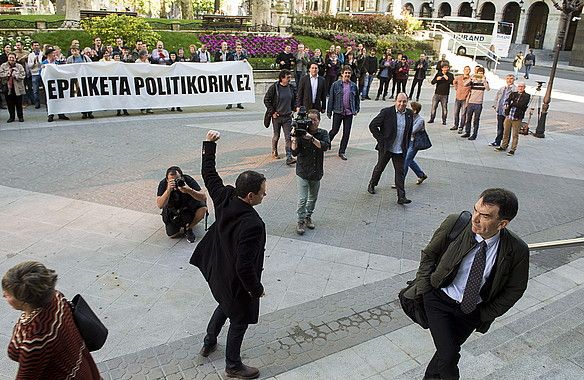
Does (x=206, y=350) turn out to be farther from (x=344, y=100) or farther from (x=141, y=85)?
(x=141, y=85)

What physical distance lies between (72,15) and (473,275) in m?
21.8

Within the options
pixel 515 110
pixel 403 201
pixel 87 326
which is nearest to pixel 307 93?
pixel 403 201

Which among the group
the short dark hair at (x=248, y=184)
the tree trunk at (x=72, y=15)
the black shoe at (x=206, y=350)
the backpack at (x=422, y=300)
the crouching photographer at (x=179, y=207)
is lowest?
the black shoe at (x=206, y=350)

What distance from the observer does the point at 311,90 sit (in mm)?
10695

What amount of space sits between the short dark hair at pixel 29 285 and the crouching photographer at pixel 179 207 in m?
3.53

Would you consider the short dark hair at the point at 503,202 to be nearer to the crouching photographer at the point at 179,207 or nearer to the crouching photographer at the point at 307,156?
the crouching photographer at the point at 307,156

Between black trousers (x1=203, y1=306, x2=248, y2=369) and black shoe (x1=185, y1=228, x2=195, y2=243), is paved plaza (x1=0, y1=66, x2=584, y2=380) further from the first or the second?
black trousers (x1=203, y1=306, x2=248, y2=369)

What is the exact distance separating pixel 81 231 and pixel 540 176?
8.83 metres

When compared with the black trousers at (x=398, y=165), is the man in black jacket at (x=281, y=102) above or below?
above

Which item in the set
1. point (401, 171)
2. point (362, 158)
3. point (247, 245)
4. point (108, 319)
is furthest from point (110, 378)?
point (362, 158)

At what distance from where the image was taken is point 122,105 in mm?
13555

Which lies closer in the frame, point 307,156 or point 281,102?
point 307,156

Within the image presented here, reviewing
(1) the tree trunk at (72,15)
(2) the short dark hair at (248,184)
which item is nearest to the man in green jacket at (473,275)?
(2) the short dark hair at (248,184)

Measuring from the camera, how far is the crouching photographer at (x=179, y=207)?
6.23 metres
